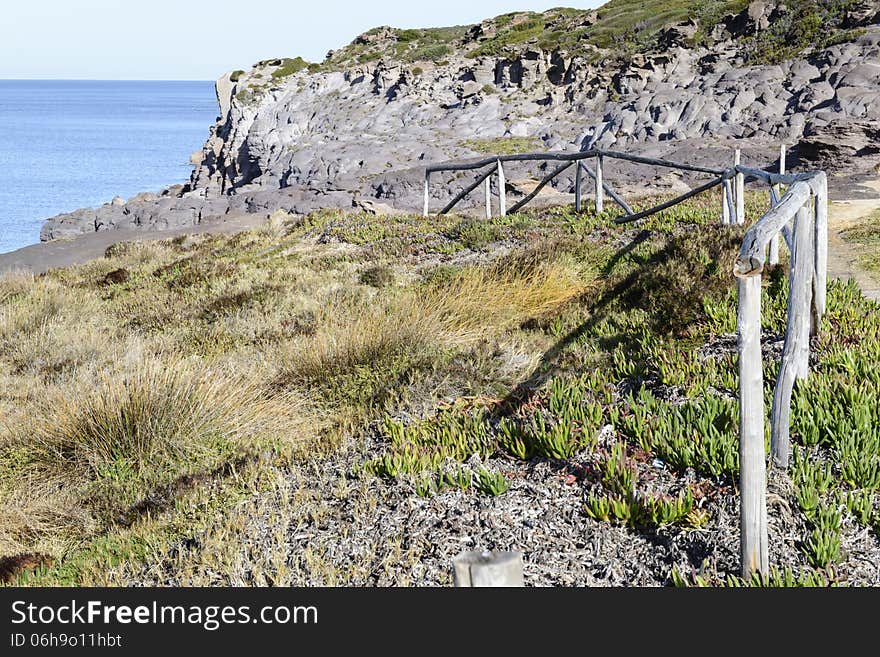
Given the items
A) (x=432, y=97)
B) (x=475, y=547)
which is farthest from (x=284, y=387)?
(x=432, y=97)

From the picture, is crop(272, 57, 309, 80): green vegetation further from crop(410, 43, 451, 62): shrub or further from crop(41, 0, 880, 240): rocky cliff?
crop(410, 43, 451, 62): shrub

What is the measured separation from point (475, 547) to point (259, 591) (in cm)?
139

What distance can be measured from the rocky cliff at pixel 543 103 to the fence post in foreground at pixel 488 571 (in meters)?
24.8

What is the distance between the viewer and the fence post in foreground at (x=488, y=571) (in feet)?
7.05

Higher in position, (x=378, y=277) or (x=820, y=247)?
(x=820, y=247)

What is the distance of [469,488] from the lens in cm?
438

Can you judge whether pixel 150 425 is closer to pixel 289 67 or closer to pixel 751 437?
pixel 751 437

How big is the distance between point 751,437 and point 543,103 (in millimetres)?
47477

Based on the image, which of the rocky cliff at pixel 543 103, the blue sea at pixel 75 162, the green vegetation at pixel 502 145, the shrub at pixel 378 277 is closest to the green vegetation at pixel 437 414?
the shrub at pixel 378 277

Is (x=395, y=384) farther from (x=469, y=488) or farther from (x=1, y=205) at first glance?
(x=1, y=205)

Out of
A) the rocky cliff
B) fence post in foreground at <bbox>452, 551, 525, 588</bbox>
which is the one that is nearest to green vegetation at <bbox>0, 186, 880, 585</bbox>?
fence post in foreground at <bbox>452, 551, 525, 588</bbox>

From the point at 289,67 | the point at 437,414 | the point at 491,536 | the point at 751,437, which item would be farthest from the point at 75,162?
the point at 751,437

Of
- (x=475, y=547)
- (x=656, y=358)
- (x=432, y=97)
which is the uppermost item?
(x=432, y=97)

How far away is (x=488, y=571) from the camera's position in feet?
7.05
